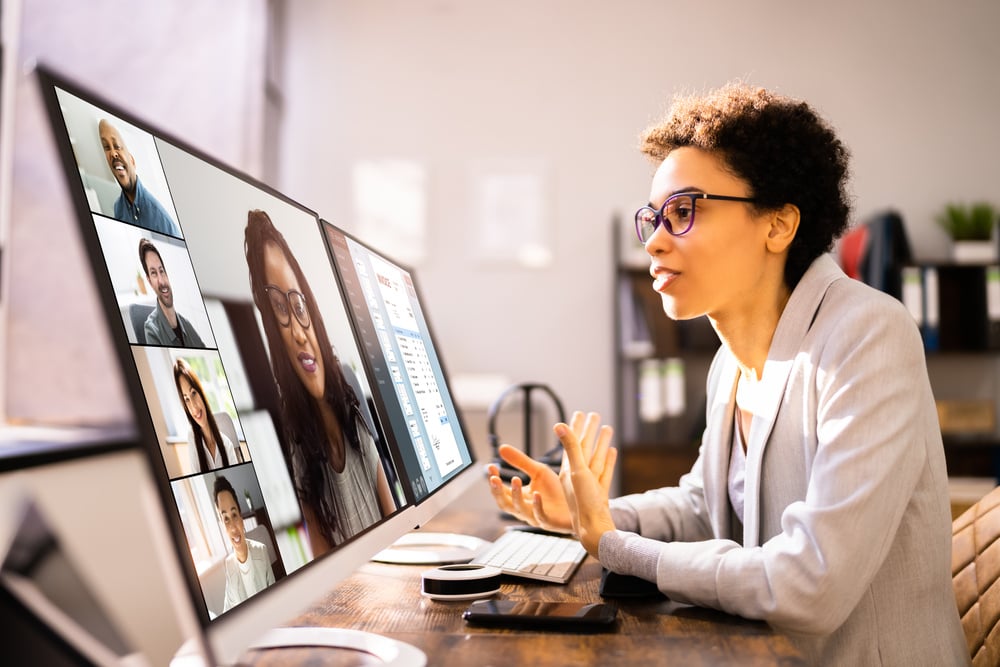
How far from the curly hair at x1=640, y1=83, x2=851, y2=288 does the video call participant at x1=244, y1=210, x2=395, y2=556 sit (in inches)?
27.0

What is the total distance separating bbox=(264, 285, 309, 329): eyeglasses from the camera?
2.48 ft

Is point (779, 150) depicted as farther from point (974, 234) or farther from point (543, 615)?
point (974, 234)

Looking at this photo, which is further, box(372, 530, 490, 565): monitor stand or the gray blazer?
box(372, 530, 490, 565): monitor stand

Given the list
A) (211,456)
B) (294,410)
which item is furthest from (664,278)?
(211,456)

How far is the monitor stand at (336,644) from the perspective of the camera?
0.74m

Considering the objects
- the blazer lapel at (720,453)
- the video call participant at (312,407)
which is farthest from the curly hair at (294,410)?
the blazer lapel at (720,453)

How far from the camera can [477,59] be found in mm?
4199

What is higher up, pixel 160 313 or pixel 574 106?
pixel 574 106

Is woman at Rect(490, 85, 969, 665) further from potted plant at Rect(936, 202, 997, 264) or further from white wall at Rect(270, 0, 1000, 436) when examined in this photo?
potted plant at Rect(936, 202, 997, 264)

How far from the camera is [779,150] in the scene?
1.21m

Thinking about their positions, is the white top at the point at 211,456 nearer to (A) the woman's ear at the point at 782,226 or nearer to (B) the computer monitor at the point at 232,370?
(B) the computer monitor at the point at 232,370

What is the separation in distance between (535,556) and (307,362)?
55 centimetres

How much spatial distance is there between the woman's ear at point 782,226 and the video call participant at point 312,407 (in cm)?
70

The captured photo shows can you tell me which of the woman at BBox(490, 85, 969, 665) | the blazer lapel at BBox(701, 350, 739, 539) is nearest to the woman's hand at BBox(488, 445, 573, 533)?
the woman at BBox(490, 85, 969, 665)
